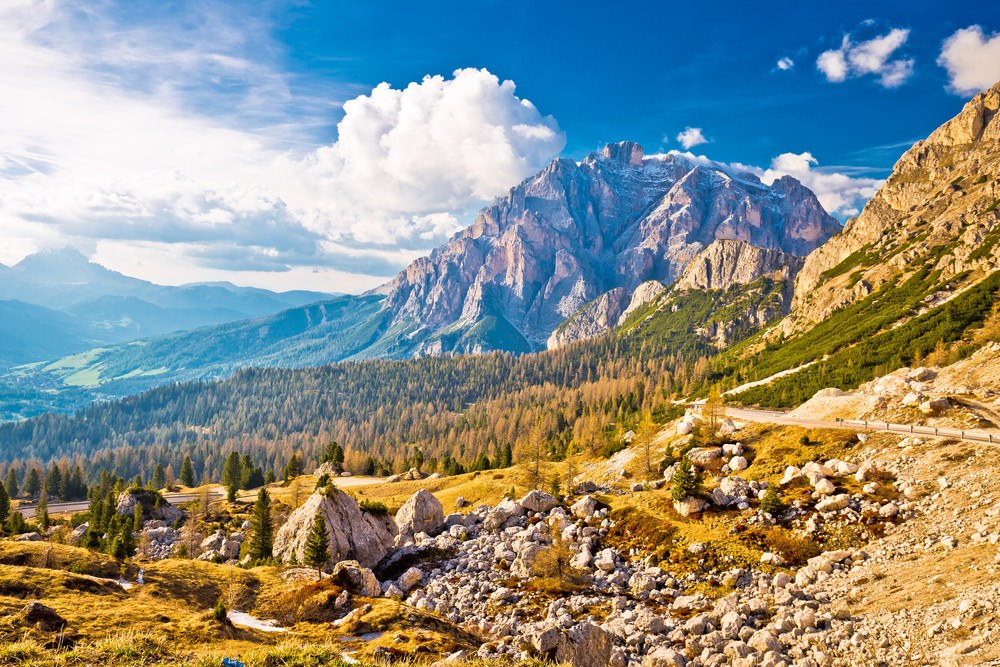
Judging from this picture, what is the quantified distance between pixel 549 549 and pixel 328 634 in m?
23.2

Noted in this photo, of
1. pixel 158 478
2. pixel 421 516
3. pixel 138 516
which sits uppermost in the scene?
pixel 421 516

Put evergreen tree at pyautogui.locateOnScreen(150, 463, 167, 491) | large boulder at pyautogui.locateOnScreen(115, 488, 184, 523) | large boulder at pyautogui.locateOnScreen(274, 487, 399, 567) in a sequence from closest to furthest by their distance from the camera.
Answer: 1. large boulder at pyautogui.locateOnScreen(274, 487, 399, 567)
2. large boulder at pyautogui.locateOnScreen(115, 488, 184, 523)
3. evergreen tree at pyautogui.locateOnScreen(150, 463, 167, 491)

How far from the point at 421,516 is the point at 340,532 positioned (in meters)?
13.4

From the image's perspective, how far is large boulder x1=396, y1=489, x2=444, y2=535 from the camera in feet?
238

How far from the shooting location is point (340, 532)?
64.0 meters

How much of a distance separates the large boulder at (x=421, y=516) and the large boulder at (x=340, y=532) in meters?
3.08

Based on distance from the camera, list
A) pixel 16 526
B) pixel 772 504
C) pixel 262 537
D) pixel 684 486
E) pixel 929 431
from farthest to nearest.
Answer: pixel 16 526, pixel 262 537, pixel 929 431, pixel 684 486, pixel 772 504

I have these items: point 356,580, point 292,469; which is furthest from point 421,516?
point 292,469

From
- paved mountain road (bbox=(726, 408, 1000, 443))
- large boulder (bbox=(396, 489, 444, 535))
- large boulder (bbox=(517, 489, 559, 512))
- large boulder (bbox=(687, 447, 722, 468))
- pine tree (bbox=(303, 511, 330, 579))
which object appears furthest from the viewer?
large boulder (bbox=(687, 447, 722, 468))

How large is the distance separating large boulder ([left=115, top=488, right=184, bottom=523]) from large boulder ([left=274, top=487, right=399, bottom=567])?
195 feet

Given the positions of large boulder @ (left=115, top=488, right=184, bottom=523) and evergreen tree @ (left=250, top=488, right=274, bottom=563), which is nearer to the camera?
evergreen tree @ (left=250, top=488, right=274, bottom=563)

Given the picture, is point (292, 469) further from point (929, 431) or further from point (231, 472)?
point (929, 431)

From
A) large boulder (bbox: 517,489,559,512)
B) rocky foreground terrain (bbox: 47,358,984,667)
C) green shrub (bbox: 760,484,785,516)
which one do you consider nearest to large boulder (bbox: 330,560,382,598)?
rocky foreground terrain (bbox: 47,358,984,667)

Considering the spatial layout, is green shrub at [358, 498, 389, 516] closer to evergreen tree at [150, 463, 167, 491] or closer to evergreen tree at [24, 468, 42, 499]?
evergreen tree at [150, 463, 167, 491]
